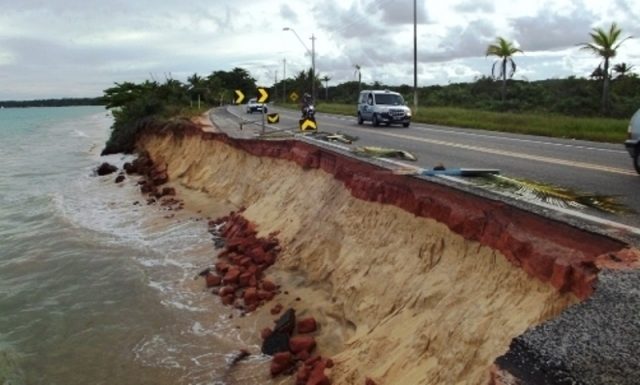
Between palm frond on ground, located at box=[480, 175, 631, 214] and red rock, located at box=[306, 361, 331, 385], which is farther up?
palm frond on ground, located at box=[480, 175, 631, 214]

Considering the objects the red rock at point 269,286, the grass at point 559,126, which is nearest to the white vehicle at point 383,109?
the grass at point 559,126

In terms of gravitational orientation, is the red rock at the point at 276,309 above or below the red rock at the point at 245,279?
below

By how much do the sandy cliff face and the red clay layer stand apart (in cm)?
11

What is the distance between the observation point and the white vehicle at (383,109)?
1001 inches

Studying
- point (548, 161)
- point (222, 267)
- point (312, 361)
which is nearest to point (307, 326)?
point (312, 361)

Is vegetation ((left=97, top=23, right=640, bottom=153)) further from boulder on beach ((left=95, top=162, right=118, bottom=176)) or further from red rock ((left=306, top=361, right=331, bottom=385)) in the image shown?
red rock ((left=306, top=361, right=331, bottom=385))

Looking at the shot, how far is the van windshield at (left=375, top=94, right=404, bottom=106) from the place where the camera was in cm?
2672

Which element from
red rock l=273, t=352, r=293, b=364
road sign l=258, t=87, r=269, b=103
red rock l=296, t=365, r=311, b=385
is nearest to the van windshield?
road sign l=258, t=87, r=269, b=103

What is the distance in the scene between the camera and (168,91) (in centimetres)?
4684

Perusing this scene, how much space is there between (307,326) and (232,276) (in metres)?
2.74

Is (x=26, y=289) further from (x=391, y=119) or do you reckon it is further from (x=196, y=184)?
(x=391, y=119)

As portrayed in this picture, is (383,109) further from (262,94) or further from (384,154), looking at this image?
(384,154)

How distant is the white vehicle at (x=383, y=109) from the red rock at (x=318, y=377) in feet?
64.7

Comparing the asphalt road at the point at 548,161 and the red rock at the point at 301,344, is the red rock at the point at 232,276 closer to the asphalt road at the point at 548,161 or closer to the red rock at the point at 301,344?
the red rock at the point at 301,344
